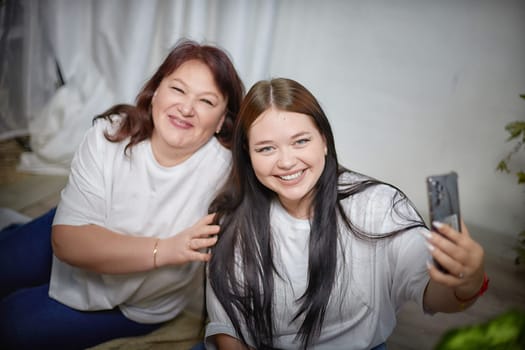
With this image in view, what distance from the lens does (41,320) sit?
1200mm

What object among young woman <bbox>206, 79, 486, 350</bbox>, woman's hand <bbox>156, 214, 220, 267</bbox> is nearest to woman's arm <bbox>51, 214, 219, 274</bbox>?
woman's hand <bbox>156, 214, 220, 267</bbox>

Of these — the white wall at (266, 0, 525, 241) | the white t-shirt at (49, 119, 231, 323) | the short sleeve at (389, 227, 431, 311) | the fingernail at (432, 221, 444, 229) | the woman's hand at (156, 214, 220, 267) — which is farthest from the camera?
the white wall at (266, 0, 525, 241)

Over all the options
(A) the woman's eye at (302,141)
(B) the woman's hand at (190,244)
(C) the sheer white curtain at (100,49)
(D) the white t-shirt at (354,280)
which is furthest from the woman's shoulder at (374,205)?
(C) the sheer white curtain at (100,49)

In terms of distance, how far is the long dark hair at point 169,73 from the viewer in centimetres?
104

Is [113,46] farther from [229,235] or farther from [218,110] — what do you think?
[229,235]

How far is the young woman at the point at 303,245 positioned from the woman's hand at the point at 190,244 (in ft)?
0.08

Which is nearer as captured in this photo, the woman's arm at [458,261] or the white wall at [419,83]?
the woman's arm at [458,261]

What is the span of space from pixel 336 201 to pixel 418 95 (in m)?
0.63

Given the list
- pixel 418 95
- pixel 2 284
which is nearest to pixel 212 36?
pixel 418 95

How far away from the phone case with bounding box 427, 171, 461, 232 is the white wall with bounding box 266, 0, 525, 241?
2.03 ft

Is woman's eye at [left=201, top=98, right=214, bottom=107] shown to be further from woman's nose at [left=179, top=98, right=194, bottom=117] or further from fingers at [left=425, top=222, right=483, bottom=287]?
fingers at [left=425, top=222, right=483, bottom=287]

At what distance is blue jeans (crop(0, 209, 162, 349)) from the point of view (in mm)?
1185

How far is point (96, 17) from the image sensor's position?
2.06 m

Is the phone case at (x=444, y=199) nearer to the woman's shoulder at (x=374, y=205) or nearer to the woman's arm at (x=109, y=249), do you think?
the woman's shoulder at (x=374, y=205)
